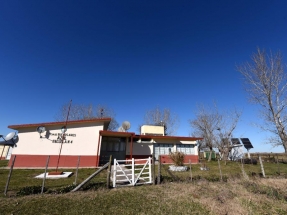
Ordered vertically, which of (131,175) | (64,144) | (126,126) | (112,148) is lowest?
(131,175)

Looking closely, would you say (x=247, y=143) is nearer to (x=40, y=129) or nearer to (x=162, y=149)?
(x=162, y=149)

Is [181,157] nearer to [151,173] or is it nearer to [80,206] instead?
[151,173]

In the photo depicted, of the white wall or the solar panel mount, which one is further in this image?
the solar panel mount

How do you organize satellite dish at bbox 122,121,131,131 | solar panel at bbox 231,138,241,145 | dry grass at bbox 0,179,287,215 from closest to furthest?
dry grass at bbox 0,179,287,215, satellite dish at bbox 122,121,131,131, solar panel at bbox 231,138,241,145

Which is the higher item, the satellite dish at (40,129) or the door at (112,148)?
the satellite dish at (40,129)

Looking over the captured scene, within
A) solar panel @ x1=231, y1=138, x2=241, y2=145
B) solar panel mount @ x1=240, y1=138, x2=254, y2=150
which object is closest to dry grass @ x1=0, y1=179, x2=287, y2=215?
solar panel @ x1=231, y1=138, x2=241, y2=145

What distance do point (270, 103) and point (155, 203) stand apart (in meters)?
12.4

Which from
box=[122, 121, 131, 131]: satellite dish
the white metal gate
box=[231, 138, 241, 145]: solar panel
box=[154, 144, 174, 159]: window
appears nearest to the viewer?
the white metal gate

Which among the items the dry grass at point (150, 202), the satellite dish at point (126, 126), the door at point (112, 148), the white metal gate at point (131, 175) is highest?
the satellite dish at point (126, 126)

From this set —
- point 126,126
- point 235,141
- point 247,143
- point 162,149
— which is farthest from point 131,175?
point 247,143

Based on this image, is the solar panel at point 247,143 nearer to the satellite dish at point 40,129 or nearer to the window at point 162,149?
the window at point 162,149

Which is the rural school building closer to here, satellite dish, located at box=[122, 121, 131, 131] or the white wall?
the white wall

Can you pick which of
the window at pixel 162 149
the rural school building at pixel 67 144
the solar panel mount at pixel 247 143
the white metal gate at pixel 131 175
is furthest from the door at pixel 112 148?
the solar panel mount at pixel 247 143

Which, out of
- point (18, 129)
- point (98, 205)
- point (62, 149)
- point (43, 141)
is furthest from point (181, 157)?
point (18, 129)
